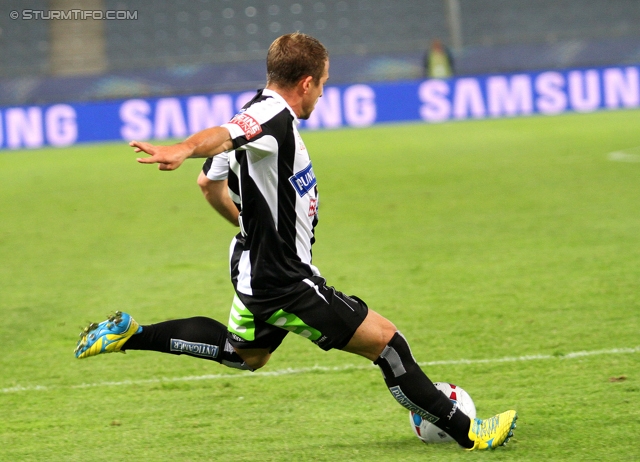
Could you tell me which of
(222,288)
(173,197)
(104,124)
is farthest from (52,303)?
(104,124)

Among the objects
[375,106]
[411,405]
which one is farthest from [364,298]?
[375,106]

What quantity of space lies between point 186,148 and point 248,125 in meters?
0.31

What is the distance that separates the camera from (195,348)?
4.05 metres

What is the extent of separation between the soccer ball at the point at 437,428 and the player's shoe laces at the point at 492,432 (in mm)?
103

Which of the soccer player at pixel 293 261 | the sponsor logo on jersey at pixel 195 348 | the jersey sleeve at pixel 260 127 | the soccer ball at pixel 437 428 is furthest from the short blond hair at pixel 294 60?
the soccer ball at pixel 437 428

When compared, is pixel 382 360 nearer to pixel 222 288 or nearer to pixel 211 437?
pixel 211 437

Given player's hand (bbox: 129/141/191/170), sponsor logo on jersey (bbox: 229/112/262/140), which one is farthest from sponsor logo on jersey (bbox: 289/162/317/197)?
player's hand (bbox: 129/141/191/170)

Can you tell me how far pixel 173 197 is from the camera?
1255cm

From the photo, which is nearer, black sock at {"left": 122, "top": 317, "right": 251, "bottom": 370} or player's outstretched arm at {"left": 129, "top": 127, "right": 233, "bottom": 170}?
player's outstretched arm at {"left": 129, "top": 127, "right": 233, "bottom": 170}

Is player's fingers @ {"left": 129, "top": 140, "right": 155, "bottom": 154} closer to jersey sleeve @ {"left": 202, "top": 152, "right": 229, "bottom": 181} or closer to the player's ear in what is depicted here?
the player's ear

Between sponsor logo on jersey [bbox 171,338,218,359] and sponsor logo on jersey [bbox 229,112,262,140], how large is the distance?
111 centimetres

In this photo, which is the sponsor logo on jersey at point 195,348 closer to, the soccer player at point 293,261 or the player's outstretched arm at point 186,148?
the soccer player at point 293,261

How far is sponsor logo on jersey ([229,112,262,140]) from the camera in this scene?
3.34 meters

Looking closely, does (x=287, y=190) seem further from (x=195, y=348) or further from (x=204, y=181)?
(x=195, y=348)
